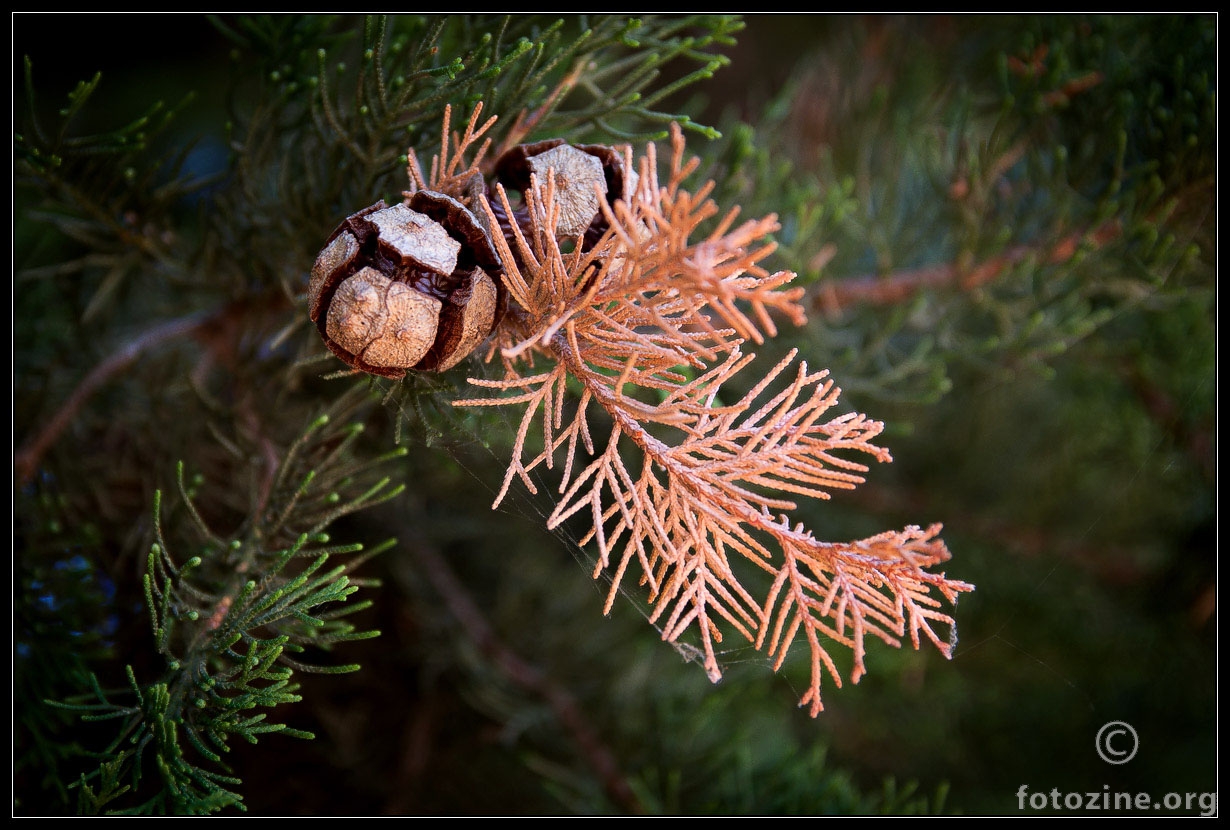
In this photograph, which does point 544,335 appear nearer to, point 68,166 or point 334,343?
point 334,343

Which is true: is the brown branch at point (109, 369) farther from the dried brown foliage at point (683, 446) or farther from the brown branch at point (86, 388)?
the dried brown foliage at point (683, 446)

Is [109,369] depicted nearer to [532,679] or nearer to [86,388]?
[86,388]

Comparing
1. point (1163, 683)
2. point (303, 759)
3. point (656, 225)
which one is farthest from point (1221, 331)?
point (303, 759)
